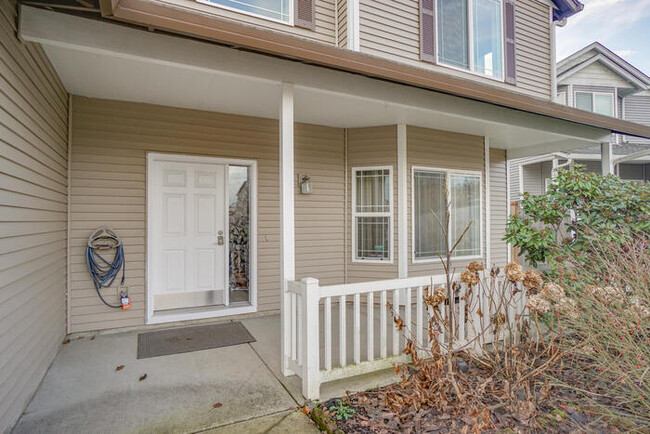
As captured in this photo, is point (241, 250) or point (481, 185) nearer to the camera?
point (241, 250)

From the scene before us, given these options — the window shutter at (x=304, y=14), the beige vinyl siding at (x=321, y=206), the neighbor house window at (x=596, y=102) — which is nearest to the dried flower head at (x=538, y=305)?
the beige vinyl siding at (x=321, y=206)

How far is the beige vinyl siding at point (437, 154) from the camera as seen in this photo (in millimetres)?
5340

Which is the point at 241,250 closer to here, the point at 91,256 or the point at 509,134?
the point at 91,256

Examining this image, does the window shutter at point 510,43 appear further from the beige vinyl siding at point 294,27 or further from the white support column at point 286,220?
the white support column at point 286,220

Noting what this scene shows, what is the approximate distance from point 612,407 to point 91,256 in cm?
468

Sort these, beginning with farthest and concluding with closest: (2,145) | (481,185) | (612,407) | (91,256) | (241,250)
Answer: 1. (481,185)
2. (241,250)
3. (91,256)
4. (612,407)
5. (2,145)

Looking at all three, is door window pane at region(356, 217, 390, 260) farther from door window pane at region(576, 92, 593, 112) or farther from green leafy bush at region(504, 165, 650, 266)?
door window pane at region(576, 92, 593, 112)

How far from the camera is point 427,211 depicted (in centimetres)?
557

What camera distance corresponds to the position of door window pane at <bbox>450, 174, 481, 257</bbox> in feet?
19.4

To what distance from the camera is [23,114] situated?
241 centimetres

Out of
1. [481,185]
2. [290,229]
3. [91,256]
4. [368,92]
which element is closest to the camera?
[290,229]

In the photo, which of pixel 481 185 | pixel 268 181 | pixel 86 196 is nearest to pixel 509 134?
pixel 481 185

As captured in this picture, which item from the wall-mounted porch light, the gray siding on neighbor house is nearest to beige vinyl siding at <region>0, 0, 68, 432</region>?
the wall-mounted porch light

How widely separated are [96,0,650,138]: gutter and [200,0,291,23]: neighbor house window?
1.31m
